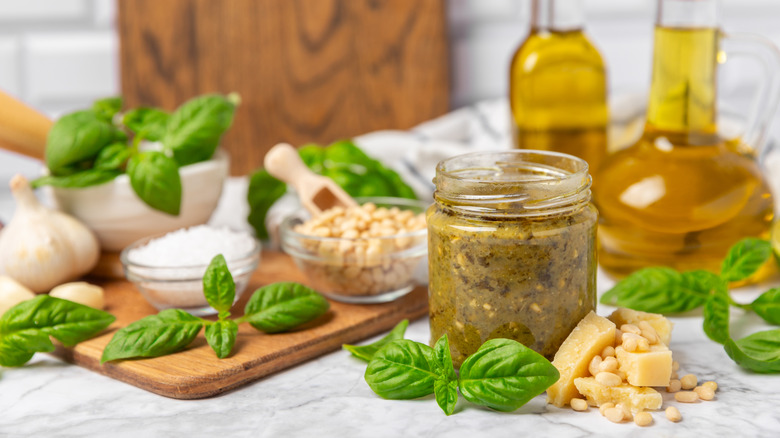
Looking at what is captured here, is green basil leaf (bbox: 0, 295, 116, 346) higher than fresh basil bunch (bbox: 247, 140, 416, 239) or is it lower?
lower

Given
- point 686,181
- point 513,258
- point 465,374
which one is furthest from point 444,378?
point 686,181

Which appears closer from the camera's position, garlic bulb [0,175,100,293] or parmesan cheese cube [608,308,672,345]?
parmesan cheese cube [608,308,672,345]

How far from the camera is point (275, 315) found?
36.8 inches

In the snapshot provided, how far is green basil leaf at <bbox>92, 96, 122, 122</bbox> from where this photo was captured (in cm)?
117

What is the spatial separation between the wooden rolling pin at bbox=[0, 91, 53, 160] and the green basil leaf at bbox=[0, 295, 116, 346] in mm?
313

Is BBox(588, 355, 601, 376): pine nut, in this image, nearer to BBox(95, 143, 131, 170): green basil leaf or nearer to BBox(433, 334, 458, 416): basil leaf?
BBox(433, 334, 458, 416): basil leaf

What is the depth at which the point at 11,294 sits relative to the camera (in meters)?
0.99

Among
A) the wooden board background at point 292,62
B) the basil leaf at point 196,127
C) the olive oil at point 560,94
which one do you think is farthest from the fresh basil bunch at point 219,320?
the wooden board background at point 292,62

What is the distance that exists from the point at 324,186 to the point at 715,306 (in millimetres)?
507

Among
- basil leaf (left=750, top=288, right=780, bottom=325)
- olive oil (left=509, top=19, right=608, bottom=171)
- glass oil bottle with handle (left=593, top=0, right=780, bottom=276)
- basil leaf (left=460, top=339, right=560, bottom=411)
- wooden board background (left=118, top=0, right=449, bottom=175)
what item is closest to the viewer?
basil leaf (left=460, top=339, right=560, bottom=411)

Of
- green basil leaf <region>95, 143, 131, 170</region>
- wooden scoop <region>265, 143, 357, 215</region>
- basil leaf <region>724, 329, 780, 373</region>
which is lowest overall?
basil leaf <region>724, 329, 780, 373</region>

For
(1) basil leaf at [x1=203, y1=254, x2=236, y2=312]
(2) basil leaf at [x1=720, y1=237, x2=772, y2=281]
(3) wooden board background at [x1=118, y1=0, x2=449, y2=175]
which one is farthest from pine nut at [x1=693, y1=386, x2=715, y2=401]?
(3) wooden board background at [x1=118, y1=0, x2=449, y2=175]

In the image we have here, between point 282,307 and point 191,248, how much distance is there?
16 centimetres

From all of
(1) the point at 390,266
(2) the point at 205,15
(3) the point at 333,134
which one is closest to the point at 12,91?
(2) the point at 205,15
